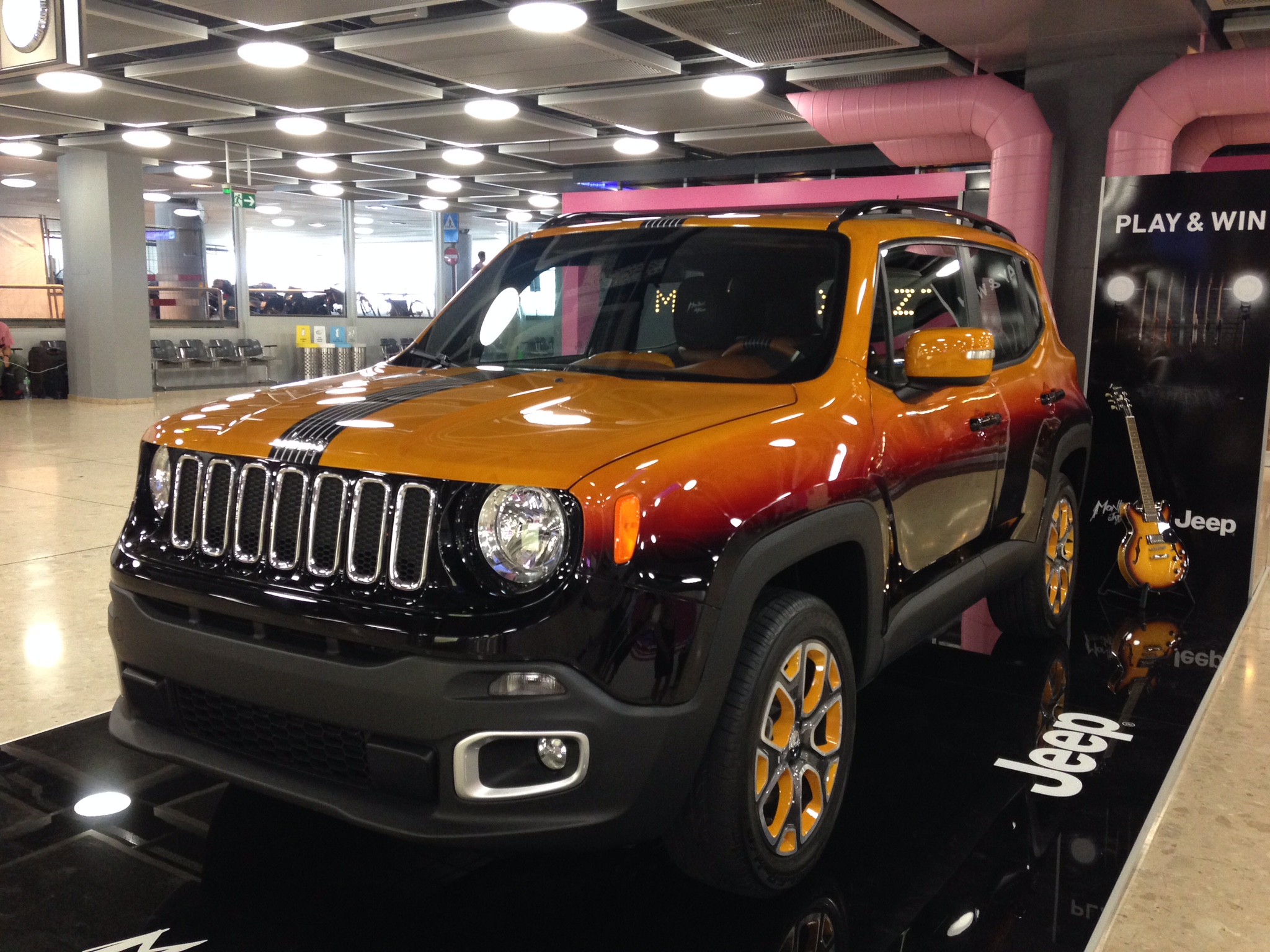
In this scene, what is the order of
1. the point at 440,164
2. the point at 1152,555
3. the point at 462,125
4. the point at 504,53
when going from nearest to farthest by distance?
the point at 1152,555, the point at 504,53, the point at 462,125, the point at 440,164

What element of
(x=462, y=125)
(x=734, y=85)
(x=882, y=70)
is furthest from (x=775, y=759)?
(x=462, y=125)

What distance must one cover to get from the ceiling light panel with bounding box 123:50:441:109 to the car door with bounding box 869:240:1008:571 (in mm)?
7856

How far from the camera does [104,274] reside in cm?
1574

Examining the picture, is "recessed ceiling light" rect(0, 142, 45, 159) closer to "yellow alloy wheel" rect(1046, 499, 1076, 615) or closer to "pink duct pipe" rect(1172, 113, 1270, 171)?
"pink duct pipe" rect(1172, 113, 1270, 171)

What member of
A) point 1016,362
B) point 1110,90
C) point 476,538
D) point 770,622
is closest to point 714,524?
point 770,622

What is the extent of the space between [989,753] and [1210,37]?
776 centimetres

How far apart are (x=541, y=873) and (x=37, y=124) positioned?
13856 mm

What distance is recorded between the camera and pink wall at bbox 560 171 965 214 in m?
13.6

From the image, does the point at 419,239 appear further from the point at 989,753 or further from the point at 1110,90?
the point at 989,753

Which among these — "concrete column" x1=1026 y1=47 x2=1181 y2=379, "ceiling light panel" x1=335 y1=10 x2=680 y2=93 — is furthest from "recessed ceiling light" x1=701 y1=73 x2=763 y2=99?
"concrete column" x1=1026 y1=47 x2=1181 y2=379

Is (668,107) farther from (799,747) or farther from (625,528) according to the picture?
(625,528)

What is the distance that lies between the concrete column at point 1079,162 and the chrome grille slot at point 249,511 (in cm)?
773

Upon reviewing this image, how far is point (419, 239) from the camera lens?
2691 cm

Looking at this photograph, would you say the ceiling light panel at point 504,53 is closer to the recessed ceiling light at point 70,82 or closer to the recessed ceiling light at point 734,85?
the recessed ceiling light at point 734,85
